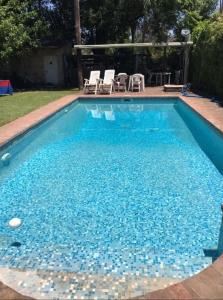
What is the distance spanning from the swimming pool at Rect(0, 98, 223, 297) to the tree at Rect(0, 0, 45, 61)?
27.8 ft

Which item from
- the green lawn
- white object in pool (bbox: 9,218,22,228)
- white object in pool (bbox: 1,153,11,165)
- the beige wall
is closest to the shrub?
the green lawn

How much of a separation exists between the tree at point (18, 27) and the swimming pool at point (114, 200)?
8.48m

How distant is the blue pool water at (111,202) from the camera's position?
398 cm

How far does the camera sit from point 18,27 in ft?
57.7

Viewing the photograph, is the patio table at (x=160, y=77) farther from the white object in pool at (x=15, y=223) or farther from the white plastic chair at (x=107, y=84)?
the white object in pool at (x=15, y=223)

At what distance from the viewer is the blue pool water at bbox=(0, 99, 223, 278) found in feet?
13.1

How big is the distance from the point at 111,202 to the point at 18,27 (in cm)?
1480

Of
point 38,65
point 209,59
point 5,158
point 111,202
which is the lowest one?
point 111,202

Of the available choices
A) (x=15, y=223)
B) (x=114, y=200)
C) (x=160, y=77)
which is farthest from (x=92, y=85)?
(x=15, y=223)

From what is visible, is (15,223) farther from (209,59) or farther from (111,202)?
(209,59)

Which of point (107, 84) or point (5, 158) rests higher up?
point (107, 84)

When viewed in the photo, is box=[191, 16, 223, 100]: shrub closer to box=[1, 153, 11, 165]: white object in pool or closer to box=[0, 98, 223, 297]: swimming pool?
box=[0, 98, 223, 297]: swimming pool

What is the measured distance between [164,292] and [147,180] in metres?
3.90

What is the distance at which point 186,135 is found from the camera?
9.68m
